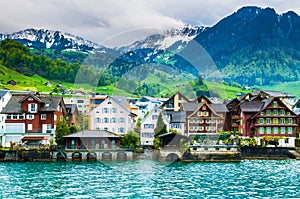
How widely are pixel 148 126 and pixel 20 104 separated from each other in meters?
27.5

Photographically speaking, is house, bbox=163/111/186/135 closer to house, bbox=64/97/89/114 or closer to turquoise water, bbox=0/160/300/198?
turquoise water, bbox=0/160/300/198

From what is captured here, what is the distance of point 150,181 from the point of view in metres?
46.9

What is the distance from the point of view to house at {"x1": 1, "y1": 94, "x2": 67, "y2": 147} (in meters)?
85.6

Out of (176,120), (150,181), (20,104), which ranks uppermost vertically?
(20,104)

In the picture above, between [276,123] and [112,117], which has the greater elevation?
[112,117]

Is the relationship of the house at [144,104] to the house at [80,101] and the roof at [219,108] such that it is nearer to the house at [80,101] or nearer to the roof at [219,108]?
the roof at [219,108]

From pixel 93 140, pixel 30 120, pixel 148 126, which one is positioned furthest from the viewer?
pixel 30 120

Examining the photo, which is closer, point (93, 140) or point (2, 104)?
point (93, 140)

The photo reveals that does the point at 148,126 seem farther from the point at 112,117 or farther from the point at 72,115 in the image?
the point at 72,115

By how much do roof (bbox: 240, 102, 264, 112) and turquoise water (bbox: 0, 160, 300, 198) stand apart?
36097mm

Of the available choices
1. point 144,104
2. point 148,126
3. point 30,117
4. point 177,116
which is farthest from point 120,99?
point 30,117

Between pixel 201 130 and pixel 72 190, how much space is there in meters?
57.3

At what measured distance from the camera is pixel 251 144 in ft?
275

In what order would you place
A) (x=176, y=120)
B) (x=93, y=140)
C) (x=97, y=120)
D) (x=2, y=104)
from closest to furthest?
(x=93, y=140), (x=97, y=120), (x=2, y=104), (x=176, y=120)
